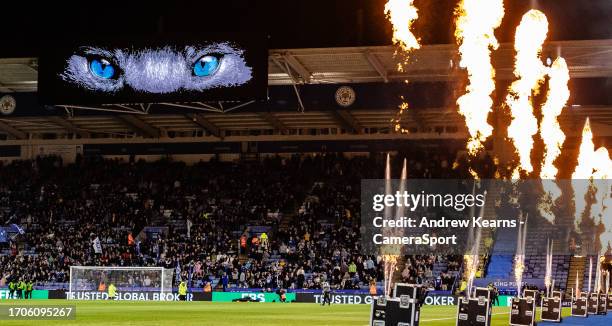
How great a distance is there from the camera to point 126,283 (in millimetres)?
49625

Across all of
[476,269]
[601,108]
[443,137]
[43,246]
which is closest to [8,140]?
[43,246]

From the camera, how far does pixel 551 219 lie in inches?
2195

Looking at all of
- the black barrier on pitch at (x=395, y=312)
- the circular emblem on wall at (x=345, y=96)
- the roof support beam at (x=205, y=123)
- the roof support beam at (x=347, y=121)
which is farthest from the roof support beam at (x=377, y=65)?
the black barrier on pitch at (x=395, y=312)

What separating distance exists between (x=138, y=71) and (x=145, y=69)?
0.37 metres

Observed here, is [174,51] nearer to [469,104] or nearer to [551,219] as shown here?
[469,104]

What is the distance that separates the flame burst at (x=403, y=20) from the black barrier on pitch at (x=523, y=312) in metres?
16.3

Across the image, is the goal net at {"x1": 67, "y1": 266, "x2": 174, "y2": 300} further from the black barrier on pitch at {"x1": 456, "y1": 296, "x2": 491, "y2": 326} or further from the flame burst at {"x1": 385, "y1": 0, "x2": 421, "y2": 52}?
the black barrier on pitch at {"x1": 456, "y1": 296, "x2": 491, "y2": 326}

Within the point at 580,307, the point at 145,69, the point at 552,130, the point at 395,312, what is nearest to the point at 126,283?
the point at 145,69

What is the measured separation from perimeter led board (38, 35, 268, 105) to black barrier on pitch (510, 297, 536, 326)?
63.3ft

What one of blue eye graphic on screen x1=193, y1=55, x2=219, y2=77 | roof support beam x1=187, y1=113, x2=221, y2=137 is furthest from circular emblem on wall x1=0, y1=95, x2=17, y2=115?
blue eye graphic on screen x1=193, y1=55, x2=219, y2=77

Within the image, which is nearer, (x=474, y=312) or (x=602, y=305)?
(x=474, y=312)

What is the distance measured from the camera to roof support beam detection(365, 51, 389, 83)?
44925 millimetres

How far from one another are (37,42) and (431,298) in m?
23.7

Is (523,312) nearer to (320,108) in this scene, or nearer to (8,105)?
(320,108)
